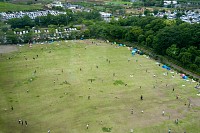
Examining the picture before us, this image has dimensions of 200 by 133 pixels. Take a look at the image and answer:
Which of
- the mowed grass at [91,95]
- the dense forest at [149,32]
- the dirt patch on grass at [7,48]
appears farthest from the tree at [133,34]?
the dirt patch on grass at [7,48]

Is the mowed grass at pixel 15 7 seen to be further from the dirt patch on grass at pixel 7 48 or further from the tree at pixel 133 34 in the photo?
the tree at pixel 133 34

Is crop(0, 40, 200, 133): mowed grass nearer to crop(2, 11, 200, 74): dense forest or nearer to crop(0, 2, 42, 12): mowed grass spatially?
crop(2, 11, 200, 74): dense forest

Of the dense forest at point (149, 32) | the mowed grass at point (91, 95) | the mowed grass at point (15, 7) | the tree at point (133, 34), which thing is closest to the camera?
the mowed grass at point (91, 95)

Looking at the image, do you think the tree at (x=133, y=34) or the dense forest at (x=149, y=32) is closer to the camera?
the dense forest at (x=149, y=32)

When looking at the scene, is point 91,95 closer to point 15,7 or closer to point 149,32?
point 149,32

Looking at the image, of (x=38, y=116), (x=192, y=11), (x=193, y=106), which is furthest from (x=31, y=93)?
(x=192, y=11)

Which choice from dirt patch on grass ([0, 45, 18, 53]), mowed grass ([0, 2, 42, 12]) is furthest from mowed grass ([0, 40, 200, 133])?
mowed grass ([0, 2, 42, 12])

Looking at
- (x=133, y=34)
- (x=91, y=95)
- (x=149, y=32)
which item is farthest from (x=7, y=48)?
(x=91, y=95)
